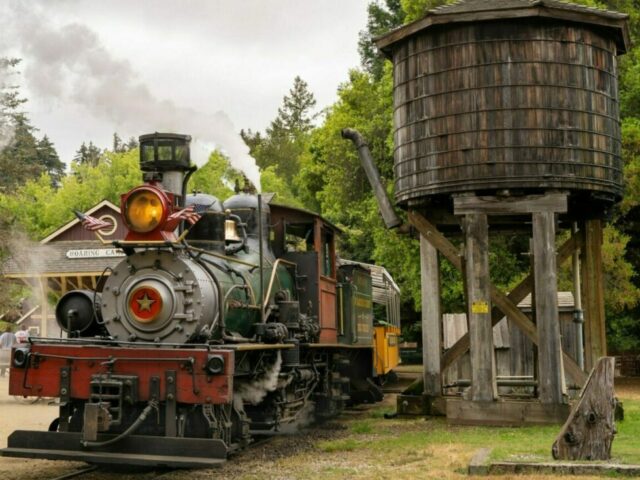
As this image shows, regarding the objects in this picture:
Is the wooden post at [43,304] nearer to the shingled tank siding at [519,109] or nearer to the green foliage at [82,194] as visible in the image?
the green foliage at [82,194]

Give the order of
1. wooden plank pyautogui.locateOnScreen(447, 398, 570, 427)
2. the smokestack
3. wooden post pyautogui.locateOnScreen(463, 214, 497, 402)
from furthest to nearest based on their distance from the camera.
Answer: the smokestack, wooden post pyautogui.locateOnScreen(463, 214, 497, 402), wooden plank pyautogui.locateOnScreen(447, 398, 570, 427)

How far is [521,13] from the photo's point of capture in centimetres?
1251

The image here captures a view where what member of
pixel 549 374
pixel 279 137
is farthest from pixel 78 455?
pixel 279 137

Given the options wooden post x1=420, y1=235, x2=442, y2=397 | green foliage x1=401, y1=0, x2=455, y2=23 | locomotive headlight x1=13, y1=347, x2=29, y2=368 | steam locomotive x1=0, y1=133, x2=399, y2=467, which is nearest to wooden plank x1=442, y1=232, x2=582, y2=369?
wooden post x1=420, y1=235, x2=442, y2=397

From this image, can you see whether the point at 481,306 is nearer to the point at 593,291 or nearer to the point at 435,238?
the point at 435,238

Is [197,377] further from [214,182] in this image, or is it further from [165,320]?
[214,182]

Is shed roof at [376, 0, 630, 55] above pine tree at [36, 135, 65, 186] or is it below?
below

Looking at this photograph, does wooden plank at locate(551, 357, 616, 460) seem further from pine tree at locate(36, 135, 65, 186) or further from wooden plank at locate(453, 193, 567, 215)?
pine tree at locate(36, 135, 65, 186)

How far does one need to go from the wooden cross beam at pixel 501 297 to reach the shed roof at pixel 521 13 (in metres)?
3.08

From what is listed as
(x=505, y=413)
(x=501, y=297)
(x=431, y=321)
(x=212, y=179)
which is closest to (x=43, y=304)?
(x=212, y=179)

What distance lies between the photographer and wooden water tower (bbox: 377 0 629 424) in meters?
12.5

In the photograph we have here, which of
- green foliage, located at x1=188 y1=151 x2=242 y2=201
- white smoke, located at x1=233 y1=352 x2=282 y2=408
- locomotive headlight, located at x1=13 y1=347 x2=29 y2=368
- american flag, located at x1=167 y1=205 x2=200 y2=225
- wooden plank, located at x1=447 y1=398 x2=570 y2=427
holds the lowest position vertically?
wooden plank, located at x1=447 y1=398 x2=570 y2=427

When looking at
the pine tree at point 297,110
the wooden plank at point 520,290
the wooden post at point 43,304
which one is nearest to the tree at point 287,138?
the pine tree at point 297,110

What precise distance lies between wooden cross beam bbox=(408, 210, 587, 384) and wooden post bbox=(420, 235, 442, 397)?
8.5 inches
